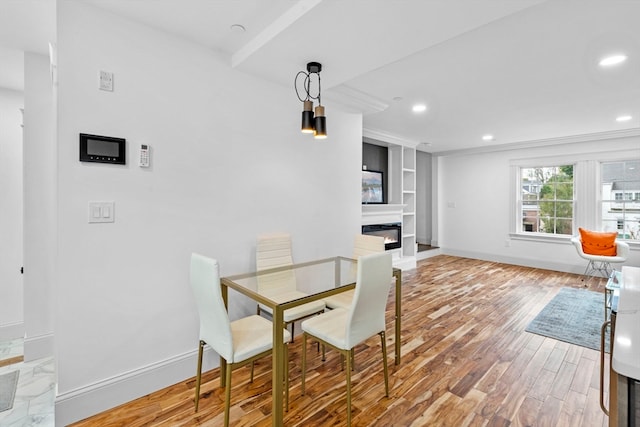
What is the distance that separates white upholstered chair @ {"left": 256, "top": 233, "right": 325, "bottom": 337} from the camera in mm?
2068

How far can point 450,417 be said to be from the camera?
6.06ft

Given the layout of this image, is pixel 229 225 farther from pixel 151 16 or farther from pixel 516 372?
pixel 516 372

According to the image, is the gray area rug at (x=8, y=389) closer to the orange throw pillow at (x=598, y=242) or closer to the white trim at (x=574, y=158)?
the orange throw pillow at (x=598, y=242)

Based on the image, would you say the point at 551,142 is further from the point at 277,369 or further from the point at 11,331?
the point at 11,331

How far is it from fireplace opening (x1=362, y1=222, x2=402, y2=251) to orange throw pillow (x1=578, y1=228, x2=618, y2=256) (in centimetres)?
296

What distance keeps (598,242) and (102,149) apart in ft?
21.6

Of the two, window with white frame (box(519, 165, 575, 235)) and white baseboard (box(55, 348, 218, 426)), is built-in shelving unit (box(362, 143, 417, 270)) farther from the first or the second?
white baseboard (box(55, 348, 218, 426))

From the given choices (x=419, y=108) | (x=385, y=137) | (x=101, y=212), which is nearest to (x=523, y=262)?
(x=385, y=137)

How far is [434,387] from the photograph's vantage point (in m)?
2.14

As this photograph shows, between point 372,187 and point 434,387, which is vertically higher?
point 372,187

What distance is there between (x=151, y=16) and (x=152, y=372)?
7.80ft

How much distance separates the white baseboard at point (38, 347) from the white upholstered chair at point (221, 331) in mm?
1665

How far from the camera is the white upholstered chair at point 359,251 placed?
98.2 inches

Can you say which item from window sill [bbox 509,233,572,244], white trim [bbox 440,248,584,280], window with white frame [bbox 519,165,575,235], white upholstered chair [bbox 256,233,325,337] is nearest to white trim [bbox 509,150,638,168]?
window with white frame [bbox 519,165,575,235]
